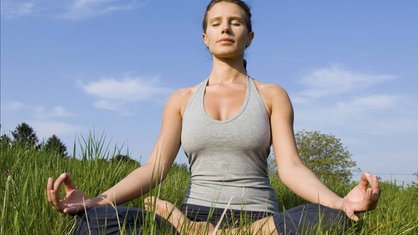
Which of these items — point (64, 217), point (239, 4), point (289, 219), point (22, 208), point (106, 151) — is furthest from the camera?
point (106, 151)

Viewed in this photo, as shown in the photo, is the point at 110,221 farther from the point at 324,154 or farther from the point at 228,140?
the point at 324,154

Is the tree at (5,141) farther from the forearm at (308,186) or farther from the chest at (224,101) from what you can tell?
the forearm at (308,186)

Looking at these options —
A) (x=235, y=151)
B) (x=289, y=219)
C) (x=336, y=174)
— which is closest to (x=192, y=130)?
(x=235, y=151)

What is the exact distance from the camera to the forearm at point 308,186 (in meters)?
3.02

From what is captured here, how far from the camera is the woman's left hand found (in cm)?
265

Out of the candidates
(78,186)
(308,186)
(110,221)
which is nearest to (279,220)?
(308,186)

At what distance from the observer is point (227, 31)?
360 cm

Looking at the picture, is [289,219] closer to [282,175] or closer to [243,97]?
[282,175]

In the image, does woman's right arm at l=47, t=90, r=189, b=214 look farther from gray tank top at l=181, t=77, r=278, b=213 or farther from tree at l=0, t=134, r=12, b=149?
tree at l=0, t=134, r=12, b=149

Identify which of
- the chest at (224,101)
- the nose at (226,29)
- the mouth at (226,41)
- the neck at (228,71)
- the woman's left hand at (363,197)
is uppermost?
the nose at (226,29)

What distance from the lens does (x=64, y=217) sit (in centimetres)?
348

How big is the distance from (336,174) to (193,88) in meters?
14.1

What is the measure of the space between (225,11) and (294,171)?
4.00ft

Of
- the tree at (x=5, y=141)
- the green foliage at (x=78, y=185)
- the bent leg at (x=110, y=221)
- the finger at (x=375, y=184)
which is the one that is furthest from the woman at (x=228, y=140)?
the tree at (x=5, y=141)
